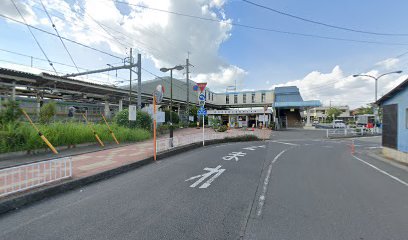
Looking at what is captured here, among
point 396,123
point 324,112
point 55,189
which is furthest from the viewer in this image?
point 324,112

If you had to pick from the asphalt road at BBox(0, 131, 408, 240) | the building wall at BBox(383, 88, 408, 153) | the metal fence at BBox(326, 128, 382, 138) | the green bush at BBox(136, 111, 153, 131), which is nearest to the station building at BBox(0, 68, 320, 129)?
the green bush at BBox(136, 111, 153, 131)

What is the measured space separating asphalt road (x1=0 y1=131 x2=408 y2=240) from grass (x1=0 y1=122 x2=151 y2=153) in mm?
4836

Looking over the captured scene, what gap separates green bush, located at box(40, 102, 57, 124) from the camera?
923cm

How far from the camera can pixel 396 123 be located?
8586mm

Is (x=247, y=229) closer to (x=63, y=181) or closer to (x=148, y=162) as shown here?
(x=63, y=181)

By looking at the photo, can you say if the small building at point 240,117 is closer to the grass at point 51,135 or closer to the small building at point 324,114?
the grass at point 51,135

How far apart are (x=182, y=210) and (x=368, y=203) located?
Result: 3.85 m

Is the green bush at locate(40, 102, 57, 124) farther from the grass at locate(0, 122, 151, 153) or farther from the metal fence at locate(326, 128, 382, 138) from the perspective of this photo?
the metal fence at locate(326, 128, 382, 138)

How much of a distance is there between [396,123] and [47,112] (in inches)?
696

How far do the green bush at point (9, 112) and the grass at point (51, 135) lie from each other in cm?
32

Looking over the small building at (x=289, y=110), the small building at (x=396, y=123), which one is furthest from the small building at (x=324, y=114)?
the small building at (x=396, y=123)

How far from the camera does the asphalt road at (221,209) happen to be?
265 centimetres

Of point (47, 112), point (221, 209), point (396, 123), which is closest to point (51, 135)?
point (47, 112)

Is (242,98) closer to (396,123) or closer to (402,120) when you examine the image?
(396,123)
